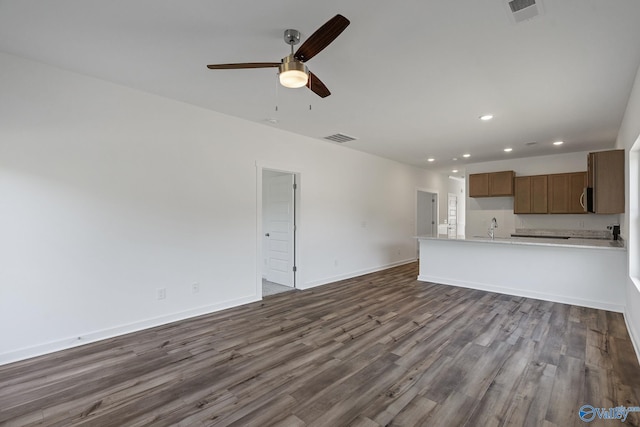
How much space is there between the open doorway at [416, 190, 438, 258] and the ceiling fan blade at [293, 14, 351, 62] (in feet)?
24.1

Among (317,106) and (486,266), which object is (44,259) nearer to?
(317,106)

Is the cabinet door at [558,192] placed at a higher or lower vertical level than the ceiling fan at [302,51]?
lower

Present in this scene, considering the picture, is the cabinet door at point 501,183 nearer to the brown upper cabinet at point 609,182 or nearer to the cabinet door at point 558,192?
the cabinet door at point 558,192

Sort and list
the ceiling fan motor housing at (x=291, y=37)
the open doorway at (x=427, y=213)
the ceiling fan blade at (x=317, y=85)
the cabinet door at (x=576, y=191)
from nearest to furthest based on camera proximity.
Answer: the ceiling fan motor housing at (x=291, y=37) < the ceiling fan blade at (x=317, y=85) < the cabinet door at (x=576, y=191) < the open doorway at (x=427, y=213)

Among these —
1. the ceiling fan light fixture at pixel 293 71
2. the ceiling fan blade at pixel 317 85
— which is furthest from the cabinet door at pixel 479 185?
the ceiling fan light fixture at pixel 293 71

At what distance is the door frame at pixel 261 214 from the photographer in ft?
14.9

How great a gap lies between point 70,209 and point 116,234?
466 mm

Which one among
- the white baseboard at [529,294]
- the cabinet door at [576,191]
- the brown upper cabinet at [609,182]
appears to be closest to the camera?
the brown upper cabinet at [609,182]

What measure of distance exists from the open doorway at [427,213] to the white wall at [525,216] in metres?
1.43

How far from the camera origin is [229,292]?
A: 4.21m

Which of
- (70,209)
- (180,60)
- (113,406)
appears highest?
(180,60)

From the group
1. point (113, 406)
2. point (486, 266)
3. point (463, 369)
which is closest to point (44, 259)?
point (113, 406)

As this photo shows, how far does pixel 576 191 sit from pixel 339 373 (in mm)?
6471

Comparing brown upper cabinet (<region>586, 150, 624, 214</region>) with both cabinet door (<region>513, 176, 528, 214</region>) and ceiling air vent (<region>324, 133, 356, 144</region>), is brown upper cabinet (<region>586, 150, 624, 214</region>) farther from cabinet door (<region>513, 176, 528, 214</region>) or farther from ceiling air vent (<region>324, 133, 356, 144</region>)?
ceiling air vent (<region>324, 133, 356, 144</region>)
